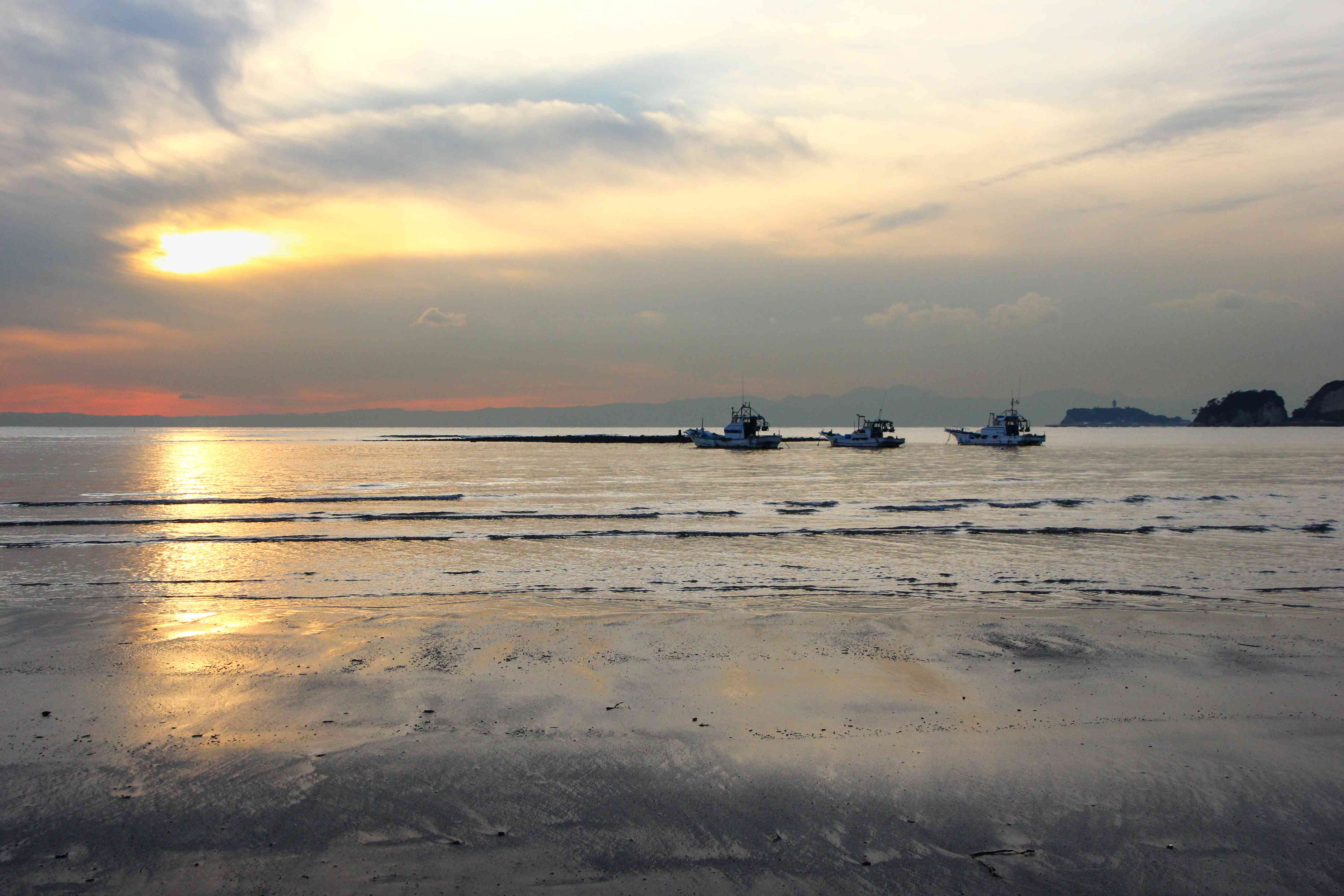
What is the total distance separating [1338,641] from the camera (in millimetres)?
11453

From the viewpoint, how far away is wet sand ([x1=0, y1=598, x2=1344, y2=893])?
533 cm

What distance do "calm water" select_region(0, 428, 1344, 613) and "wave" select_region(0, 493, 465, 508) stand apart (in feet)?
0.96

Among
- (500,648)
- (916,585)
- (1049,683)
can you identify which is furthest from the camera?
(916,585)

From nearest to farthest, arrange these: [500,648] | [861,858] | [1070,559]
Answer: [861,858] < [500,648] < [1070,559]

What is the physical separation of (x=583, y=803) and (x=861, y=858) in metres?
2.24

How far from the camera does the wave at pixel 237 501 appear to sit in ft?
124

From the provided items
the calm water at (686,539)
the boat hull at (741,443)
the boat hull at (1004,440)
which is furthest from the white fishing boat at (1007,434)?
the calm water at (686,539)

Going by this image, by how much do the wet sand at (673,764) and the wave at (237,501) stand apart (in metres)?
29.9

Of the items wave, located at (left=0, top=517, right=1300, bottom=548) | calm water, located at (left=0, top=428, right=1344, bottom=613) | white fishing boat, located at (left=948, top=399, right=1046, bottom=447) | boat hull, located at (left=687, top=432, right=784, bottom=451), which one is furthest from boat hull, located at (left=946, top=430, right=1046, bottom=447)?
wave, located at (left=0, top=517, right=1300, bottom=548)

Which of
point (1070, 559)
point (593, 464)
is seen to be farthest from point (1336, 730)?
point (593, 464)

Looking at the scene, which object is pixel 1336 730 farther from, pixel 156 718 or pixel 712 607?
pixel 156 718

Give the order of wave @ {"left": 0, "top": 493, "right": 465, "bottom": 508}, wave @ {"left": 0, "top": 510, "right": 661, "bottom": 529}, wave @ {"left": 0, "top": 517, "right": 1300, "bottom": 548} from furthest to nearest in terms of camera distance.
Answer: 1. wave @ {"left": 0, "top": 493, "right": 465, "bottom": 508}
2. wave @ {"left": 0, "top": 510, "right": 661, "bottom": 529}
3. wave @ {"left": 0, "top": 517, "right": 1300, "bottom": 548}

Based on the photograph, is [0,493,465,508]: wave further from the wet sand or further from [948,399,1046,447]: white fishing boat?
[948,399,1046,447]: white fishing boat

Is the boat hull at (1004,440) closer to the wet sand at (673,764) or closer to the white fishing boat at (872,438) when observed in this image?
the white fishing boat at (872,438)
